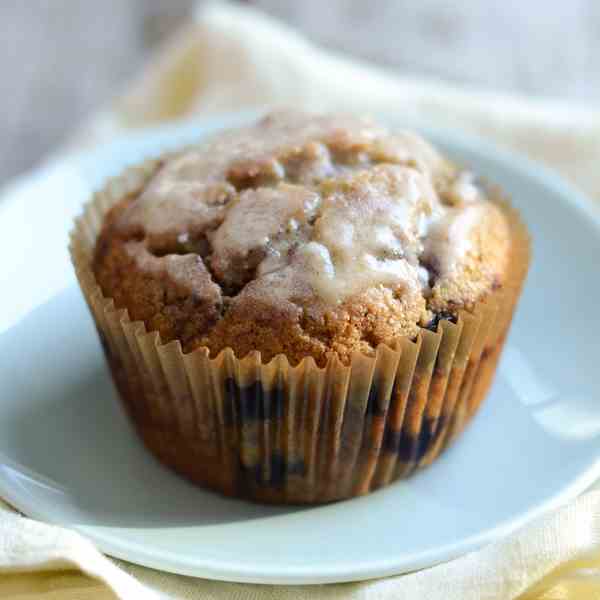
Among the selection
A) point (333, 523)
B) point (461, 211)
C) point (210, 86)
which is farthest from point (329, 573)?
point (210, 86)

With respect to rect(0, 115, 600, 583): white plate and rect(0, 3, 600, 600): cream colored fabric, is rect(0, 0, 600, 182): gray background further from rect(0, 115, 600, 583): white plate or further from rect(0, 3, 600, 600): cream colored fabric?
rect(0, 115, 600, 583): white plate

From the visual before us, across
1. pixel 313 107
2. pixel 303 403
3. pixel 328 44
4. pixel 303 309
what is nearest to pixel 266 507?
pixel 303 403

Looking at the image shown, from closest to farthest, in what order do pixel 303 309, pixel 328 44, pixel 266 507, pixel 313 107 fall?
pixel 303 309, pixel 266 507, pixel 313 107, pixel 328 44

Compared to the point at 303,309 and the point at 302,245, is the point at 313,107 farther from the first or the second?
the point at 303,309

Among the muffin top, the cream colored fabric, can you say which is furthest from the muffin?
the cream colored fabric

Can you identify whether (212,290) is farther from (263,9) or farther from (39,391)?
(263,9)

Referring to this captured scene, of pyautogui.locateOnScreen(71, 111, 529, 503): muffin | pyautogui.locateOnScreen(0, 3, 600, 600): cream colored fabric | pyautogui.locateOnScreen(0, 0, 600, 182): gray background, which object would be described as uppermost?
pyautogui.locateOnScreen(71, 111, 529, 503): muffin

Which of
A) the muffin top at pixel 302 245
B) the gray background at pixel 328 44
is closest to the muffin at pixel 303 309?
the muffin top at pixel 302 245
